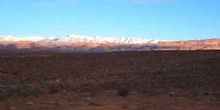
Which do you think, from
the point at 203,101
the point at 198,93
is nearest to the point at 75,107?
the point at 203,101

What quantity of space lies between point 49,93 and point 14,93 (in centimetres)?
132

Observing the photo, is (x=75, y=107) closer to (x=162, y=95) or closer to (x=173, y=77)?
(x=162, y=95)

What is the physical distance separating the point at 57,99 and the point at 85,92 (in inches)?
86.9

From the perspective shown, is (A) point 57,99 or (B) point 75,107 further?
(A) point 57,99

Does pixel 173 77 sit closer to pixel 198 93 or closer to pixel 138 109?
pixel 198 93

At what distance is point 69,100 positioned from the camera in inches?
597

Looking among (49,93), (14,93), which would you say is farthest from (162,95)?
(14,93)

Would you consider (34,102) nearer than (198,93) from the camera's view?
Yes

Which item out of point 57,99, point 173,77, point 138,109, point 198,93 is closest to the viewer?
point 138,109

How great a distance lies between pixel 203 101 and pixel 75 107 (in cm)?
386

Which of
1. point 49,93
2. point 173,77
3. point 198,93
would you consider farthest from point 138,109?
point 173,77

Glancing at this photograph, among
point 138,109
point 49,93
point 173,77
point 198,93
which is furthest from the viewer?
point 173,77

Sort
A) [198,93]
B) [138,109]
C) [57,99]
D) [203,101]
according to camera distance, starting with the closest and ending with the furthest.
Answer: [138,109], [203,101], [57,99], [198,93]

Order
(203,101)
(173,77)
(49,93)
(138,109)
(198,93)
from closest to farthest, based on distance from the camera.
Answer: (138,109), (203,101), (198,93), (49,93), (173,77)
